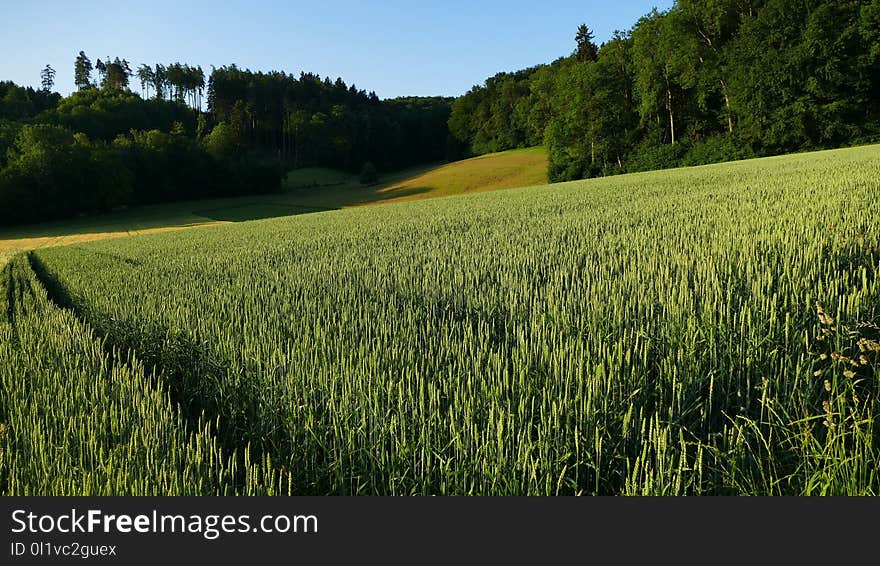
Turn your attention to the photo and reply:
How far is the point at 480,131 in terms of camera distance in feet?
336

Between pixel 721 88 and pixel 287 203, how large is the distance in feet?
144

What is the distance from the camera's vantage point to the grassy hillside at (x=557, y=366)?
259 cm

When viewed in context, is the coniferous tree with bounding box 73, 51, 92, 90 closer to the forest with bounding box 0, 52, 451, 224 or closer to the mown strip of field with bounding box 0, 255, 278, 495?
the forest with bounding box 0, 52, 451, 224

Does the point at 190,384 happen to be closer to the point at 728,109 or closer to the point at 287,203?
the point at 728,109

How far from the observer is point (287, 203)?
6306cm

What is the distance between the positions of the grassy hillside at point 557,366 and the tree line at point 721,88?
43.1 m

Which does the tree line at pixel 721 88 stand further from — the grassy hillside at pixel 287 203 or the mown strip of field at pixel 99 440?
Result: the mown strip of field at pixel 99 440

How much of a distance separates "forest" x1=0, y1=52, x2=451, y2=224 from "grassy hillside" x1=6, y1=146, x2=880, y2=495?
5827 cm

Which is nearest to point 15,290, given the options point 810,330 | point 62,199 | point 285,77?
point 810,330

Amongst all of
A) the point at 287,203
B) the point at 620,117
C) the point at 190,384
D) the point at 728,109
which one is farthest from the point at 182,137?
the point at 190,384

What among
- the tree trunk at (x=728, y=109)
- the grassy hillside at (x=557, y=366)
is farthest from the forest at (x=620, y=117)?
the grassy hillside at (x=557, y=366)

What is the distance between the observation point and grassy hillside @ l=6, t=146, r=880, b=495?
2586mm

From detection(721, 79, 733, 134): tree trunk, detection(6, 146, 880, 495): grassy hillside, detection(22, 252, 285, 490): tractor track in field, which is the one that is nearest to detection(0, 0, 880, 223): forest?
detection(721, 79, 733, 134): tree trunk

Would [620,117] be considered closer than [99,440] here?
No
